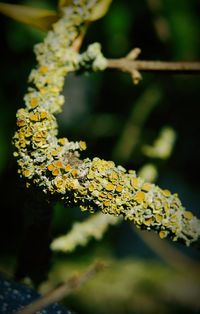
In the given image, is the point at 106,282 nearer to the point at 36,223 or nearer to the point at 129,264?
the point at 129,264

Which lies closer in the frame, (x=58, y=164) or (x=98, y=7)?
(x=58, y=164)

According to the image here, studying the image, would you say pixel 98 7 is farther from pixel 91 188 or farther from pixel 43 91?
pixel 91 188

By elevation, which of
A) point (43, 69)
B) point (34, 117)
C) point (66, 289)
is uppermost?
point (43, 69)

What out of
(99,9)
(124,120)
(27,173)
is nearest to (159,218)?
(27,173)

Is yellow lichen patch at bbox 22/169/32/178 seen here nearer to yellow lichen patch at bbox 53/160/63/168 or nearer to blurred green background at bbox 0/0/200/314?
yellow lichen patch at bbox 53/160/63/168

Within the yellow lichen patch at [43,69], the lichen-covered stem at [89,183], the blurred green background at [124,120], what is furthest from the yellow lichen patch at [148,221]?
the blurred green background at [124,120]
